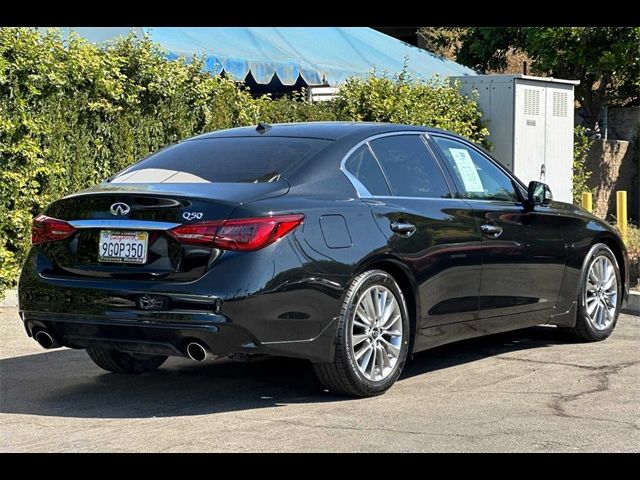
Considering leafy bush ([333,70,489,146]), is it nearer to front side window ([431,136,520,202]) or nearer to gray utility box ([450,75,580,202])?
gray utility box ([450,75,580,202])

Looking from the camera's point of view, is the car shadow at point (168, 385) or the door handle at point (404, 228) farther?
the door handle at point (404, 228)

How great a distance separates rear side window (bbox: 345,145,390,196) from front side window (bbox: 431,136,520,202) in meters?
0.78

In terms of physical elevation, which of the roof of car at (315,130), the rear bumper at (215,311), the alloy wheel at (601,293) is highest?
the roof of car at (315,130)

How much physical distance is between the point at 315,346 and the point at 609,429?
159cm

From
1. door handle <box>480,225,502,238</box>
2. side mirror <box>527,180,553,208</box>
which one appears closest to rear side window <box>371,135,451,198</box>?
door handle <box>480,225,502,238</box>

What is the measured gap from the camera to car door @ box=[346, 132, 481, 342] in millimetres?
6898

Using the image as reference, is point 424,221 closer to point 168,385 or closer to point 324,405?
point 324,405

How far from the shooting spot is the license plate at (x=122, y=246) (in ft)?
20.3

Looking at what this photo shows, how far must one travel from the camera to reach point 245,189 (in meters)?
6.35

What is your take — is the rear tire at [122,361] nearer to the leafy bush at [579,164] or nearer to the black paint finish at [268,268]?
the black paint finish at [268,268]

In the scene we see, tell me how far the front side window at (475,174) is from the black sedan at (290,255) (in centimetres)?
1

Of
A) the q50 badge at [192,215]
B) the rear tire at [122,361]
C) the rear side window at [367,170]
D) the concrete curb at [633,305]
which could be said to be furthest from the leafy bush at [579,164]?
the q50 badge at [192,215]
